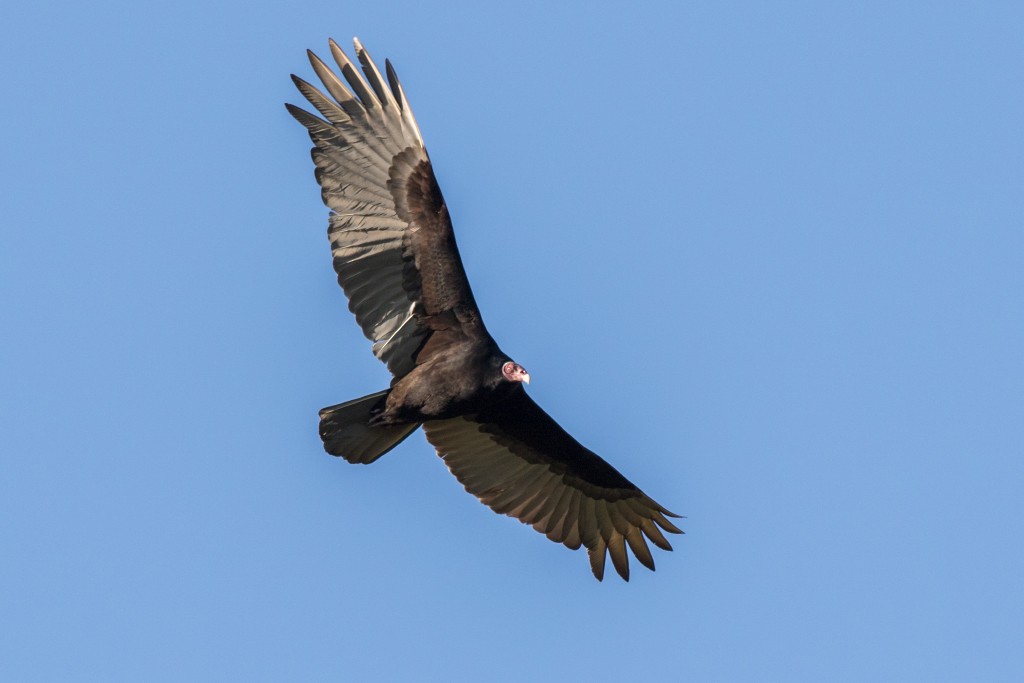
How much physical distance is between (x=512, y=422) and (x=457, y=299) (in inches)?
62.9

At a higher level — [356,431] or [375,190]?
[375,190]

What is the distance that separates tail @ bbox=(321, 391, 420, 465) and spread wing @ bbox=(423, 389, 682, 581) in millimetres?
1121

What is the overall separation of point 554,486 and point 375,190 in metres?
3.29

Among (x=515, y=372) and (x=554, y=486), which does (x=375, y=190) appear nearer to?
(x=515, y=372)

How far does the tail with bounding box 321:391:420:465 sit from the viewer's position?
12773 millimetres

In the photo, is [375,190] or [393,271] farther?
[393,271]

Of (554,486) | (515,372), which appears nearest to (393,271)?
(515,372)

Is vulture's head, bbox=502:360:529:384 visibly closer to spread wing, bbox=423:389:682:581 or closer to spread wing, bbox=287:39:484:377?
spread wing, bbox=287:39:484:377

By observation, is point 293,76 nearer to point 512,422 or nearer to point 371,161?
point 371,161

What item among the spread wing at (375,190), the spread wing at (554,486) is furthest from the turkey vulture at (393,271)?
the spread wing at (554,486)

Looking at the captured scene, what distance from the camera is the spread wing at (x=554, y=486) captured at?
46.4ft

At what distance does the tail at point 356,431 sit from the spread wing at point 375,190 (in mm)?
663

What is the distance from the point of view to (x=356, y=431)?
1288cm

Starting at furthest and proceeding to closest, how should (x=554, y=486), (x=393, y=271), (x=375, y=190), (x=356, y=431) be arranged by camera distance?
(x=554, y=486)
(x=356, y=431)
(x=393, y=271)
(x=375, y=190)
